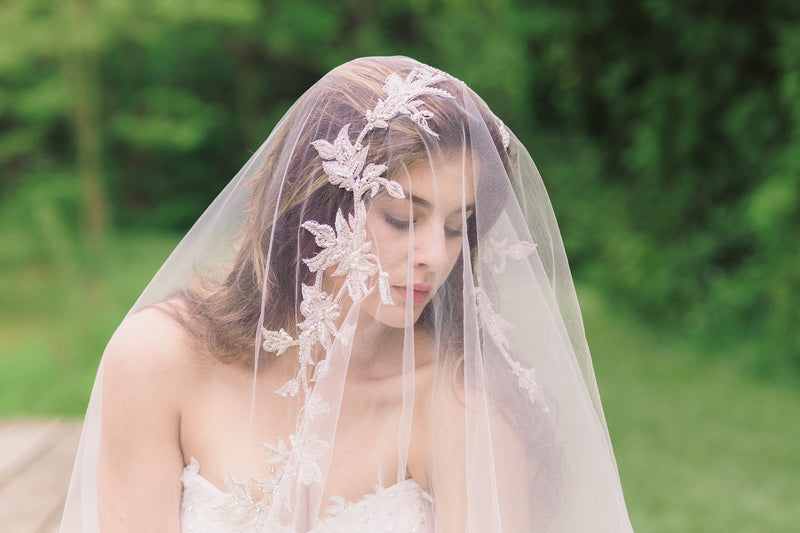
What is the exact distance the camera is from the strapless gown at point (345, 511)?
1739 mm

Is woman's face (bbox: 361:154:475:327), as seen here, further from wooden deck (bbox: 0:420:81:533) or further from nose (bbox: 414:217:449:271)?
wooden deck (bbox: 0:420:81:533)

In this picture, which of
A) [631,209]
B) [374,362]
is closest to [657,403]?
[631,209]

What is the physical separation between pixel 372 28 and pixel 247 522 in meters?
15.4

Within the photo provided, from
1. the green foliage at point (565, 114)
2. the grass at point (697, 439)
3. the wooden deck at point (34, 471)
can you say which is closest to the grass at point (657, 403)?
the grass at point (697, 439)

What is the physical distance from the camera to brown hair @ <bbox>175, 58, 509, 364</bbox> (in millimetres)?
1639

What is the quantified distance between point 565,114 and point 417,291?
10.2 metres

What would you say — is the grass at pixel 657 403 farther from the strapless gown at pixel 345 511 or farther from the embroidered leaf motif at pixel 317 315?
the embroidered leaf motif at pixel 317 315

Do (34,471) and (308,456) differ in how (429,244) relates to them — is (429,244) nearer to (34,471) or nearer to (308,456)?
(308,456)

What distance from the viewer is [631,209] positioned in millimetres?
8500

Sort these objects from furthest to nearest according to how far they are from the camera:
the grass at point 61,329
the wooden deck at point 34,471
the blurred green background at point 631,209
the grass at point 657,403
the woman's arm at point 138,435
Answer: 1. the grass at point 61,329
2. the blurred green background at point 631,209
3. the grass at point 657,403
4. the wooden deck at point 34,471
5. the woman's arm at point 138,435

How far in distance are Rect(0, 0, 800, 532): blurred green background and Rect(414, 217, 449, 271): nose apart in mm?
2752

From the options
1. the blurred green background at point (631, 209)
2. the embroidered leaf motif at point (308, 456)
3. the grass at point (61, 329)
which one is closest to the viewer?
the embroidered leaf motif at point (308, 456)

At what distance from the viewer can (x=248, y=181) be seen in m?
1.85

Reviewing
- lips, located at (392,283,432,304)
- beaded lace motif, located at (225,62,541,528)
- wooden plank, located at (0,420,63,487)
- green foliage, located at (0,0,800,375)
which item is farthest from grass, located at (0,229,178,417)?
lips, located at (392,283,432,304)
